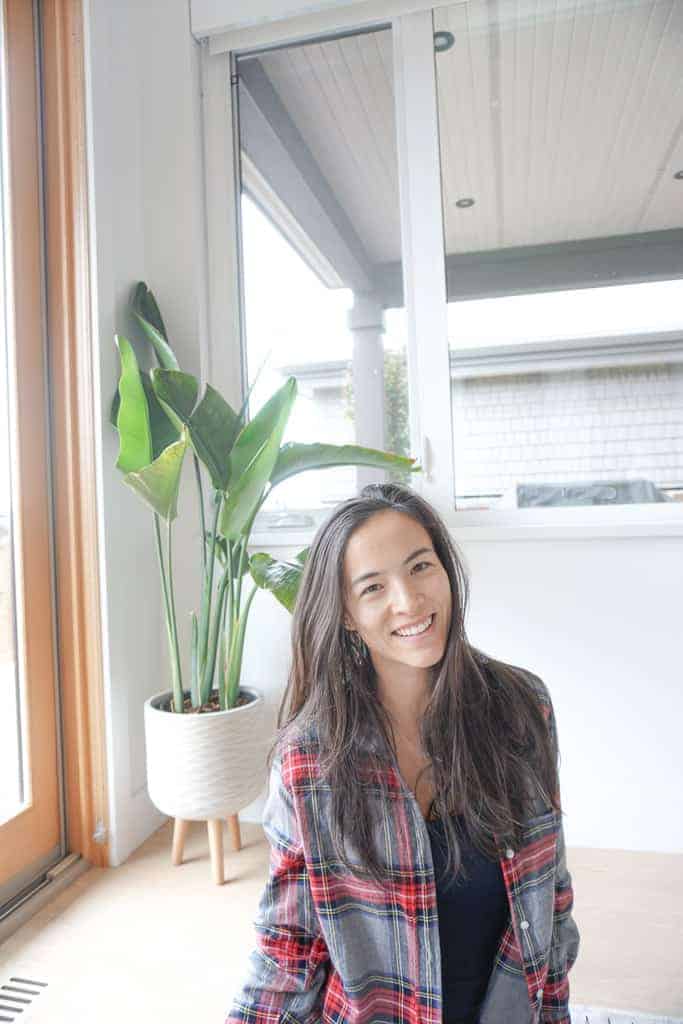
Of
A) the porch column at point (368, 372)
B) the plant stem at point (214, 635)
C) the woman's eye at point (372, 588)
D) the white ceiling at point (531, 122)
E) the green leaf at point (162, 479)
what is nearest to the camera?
the woman's eye at point (372, 588)

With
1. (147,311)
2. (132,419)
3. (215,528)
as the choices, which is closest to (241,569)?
(215,528)

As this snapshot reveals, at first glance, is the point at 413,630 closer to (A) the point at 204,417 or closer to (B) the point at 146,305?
(A) the point at 204,417

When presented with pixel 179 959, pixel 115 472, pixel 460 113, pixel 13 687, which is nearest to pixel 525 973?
pixel 179 959

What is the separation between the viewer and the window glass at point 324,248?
94.9 inches

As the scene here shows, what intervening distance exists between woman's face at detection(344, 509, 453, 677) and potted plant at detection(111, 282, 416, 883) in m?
0.81

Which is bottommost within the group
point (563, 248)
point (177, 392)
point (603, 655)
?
point (603, 655)

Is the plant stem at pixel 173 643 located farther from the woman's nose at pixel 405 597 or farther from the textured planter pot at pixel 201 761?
the woman's nose at pixel 405 597

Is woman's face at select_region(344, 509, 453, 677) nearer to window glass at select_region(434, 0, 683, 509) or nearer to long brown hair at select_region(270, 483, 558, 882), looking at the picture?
long brown hair at select_region(270, 483, 558, 882)

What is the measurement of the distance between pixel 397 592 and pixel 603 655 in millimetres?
1386

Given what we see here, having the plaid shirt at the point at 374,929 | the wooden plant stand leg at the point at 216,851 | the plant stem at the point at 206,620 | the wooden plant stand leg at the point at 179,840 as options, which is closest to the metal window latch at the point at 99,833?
the wooden plant stand leg at the point at 179,840

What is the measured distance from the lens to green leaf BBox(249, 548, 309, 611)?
188cm

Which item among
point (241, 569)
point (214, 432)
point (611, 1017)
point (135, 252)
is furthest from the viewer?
point (135, 252)

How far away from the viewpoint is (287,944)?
3.16 feet

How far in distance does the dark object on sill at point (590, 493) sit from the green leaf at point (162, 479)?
1049mm
